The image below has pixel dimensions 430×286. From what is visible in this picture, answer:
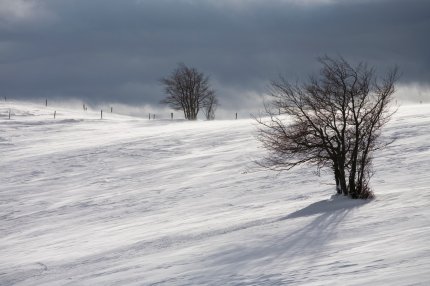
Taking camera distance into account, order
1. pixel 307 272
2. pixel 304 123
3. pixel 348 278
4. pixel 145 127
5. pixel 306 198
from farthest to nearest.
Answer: pixel 145 127
pixel 306 198
pixel 304 123
pixel 307 272
pixel 348 278

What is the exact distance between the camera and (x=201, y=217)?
70.1 feet

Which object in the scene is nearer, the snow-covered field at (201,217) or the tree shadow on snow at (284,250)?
the tree shadow on snow at (284,250)

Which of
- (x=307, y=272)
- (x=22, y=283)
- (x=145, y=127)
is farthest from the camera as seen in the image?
(x=145, y=127)

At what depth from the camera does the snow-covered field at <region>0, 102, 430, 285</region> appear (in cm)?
1261

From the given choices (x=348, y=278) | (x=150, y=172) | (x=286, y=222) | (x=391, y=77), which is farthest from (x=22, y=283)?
(x=150, y=172)

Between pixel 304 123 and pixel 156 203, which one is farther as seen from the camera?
pixel 156 203

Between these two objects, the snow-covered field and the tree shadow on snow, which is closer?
the tree shadow on snow

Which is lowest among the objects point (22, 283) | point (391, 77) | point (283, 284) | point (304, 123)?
point (22, 283)

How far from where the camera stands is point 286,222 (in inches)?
685

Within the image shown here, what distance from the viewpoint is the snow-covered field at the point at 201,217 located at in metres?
12.6

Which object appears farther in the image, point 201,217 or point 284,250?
point 201,217

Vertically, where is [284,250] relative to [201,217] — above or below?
above

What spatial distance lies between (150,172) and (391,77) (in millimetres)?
16209

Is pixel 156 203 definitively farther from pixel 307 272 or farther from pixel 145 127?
pixel 145 127
